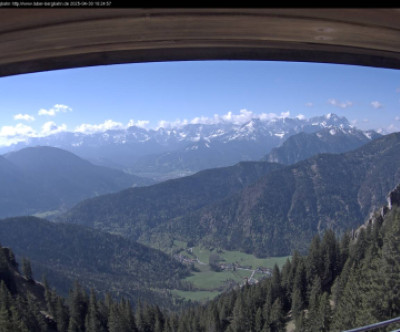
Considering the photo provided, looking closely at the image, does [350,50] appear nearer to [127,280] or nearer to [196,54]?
[196,54]

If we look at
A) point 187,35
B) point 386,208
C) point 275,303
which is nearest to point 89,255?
point 275,303

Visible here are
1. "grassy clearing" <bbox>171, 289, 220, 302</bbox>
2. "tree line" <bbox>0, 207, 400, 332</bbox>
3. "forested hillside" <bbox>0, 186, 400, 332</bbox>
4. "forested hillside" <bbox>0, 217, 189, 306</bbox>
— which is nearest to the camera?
"tree line" <bbox>0, 207, 400, 332</bbox>

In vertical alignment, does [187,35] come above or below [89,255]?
above

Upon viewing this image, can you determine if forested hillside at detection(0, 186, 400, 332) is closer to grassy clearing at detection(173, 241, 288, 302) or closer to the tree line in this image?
the tree line

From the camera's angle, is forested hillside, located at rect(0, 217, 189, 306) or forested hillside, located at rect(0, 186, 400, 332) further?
forested hillside, located at rect(0, 217, 189, 306)

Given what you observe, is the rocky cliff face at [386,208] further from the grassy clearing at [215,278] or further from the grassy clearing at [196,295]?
the grassy clearing at [215,278]

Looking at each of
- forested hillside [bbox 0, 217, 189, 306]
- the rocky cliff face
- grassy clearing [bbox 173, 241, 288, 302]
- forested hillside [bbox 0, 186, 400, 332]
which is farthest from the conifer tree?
forested hillside [bbox 0, 217, 189, 306]

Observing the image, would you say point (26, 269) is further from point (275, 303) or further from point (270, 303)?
point (275, 303)

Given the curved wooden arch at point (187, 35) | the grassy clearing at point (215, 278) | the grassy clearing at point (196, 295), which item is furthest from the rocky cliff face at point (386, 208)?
the grassy clearing at point (215, 278)
